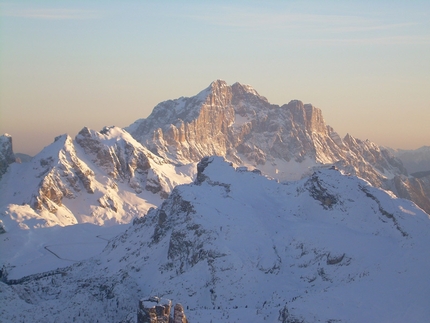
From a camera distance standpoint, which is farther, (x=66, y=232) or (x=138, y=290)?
(x=66, y=232)

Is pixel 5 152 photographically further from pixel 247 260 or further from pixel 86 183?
pixel 247 260

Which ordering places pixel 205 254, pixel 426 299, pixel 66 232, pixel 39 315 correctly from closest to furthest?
pixel 426 299, pixel 39 315, pixel 205 254, pixel 66 232

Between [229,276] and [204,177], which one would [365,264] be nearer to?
[229,276]

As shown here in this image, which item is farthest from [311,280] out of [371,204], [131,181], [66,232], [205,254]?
[131,181]

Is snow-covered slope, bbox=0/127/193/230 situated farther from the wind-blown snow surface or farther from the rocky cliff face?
the wind-blown snow surface

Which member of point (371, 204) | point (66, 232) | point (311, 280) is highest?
point (371, 204)

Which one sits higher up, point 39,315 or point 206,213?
point 206,213

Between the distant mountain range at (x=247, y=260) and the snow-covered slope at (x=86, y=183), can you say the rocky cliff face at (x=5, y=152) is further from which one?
the distant mountain range at (x=247, y=260)
